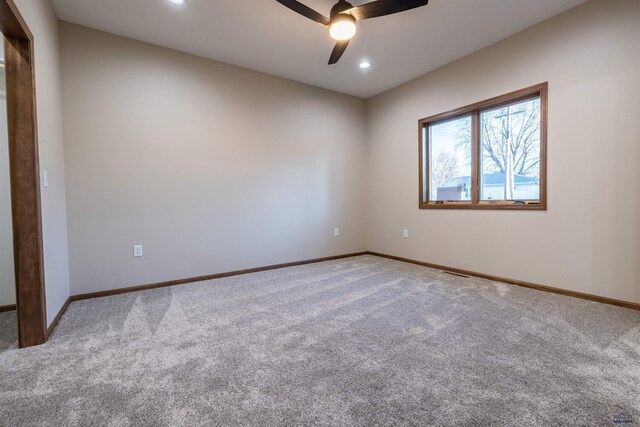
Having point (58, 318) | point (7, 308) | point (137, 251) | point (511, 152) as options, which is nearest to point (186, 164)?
point (137, 251)

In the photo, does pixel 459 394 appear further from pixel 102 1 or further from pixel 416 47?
pixel 102 1

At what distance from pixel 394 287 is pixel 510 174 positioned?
1.78 meters

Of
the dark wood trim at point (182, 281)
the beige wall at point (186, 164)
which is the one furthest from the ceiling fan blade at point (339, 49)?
the dark wood trim at point (182, 281)

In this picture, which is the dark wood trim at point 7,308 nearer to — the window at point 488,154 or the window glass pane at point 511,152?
the window at point 488,154

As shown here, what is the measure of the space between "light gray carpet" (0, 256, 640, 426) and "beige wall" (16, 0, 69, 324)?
33cm

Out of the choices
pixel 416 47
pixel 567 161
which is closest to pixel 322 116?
pixel 416 47

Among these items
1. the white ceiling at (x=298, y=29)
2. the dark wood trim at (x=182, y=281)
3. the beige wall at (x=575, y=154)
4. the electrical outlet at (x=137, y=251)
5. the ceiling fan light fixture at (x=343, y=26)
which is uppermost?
the white ceiling at (x=298, y=29)

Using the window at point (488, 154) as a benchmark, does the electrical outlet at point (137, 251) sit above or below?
below

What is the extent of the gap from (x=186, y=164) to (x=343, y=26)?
7.00 ft

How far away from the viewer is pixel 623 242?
7.61 ft

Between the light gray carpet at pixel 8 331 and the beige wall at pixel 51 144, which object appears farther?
the beige wall at pixel 51 144

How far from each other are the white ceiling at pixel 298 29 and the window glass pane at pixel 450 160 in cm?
82

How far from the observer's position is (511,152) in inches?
122

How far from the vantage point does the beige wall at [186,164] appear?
269 centimetres
